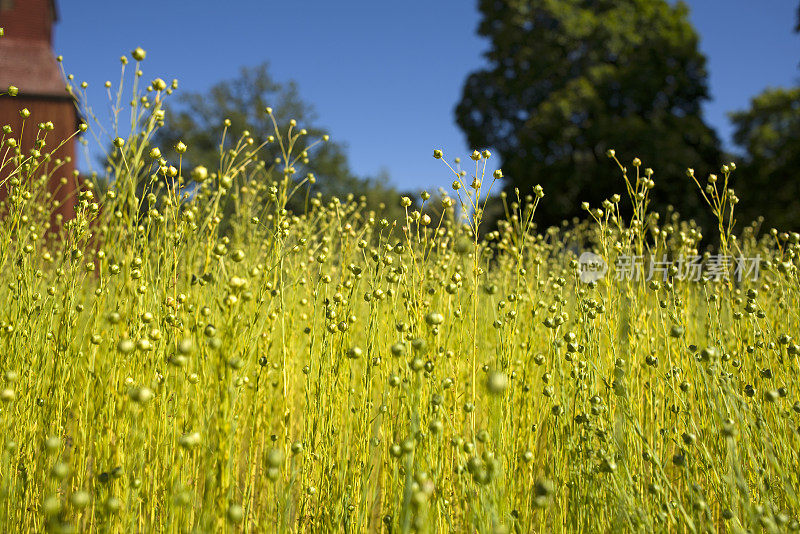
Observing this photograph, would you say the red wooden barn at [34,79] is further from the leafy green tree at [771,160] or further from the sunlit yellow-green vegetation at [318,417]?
the leafy green tree at [771,160]

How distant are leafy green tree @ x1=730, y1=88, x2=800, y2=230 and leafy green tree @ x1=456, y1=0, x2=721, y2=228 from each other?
103 centimetres

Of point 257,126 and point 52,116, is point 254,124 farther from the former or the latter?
point 52,116

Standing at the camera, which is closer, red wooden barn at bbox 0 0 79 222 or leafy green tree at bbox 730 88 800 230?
red wooden barn at bbox 0 0 79 222

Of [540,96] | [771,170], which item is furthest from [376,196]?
[771,170]

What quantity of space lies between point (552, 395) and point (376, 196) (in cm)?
2482

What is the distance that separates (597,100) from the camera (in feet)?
Answer: 43.9

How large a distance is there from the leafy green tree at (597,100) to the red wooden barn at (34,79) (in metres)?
10.6

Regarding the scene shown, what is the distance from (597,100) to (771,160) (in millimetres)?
4814

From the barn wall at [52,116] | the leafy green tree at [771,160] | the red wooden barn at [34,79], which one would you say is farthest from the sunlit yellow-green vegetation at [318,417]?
the leafy green tree at [771,160]

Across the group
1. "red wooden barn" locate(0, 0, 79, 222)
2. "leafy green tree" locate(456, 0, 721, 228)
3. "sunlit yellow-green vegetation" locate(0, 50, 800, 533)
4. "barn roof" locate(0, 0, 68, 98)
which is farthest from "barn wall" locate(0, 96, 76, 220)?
"leafy green tree" locate(456, 0, 721, 228)

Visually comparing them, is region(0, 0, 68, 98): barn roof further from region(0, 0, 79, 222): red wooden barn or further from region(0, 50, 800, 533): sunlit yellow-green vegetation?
region(0, 50, 800, 533): sunlit yellow-green vegetation

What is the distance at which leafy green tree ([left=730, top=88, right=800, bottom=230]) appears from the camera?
1269 centimetres

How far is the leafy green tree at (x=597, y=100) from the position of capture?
509 inches

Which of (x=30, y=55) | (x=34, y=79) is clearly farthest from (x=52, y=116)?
(x=30, y=55)
